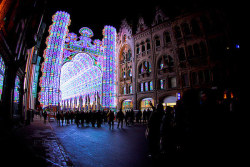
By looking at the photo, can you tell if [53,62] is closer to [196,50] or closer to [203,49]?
[196,50]

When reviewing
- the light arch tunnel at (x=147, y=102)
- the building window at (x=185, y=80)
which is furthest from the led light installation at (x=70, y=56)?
the building window at (x=185, y=80)

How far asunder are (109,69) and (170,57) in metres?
15.0

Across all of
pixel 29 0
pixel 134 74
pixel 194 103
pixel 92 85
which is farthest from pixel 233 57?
pixel 92 85

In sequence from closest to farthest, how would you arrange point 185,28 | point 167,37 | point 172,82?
point 185,28, point 172,82, point 167,37

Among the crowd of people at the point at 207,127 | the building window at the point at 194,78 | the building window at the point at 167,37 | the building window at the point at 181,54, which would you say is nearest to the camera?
the crowd of people at the point at 207,127

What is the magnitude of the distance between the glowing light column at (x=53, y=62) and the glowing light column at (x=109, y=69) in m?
9.93

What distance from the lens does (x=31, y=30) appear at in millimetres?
12625

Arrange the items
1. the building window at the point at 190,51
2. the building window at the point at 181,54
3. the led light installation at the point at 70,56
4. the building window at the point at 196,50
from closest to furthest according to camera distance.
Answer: the building window at the point at 196,50, the building window at the point at 190,51, the building window at the point at 181,54, the led light installation at the point at 70,56

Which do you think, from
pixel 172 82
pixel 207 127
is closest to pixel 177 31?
pixel 172 82

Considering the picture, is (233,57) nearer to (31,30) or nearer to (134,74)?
(134,74)

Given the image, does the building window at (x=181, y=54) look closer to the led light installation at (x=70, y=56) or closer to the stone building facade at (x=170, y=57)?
the stone building facade at (x=170, y=57)

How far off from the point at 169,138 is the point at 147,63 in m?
26.8

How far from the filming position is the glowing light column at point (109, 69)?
33344 millimetres

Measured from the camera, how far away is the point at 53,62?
96.6ft
